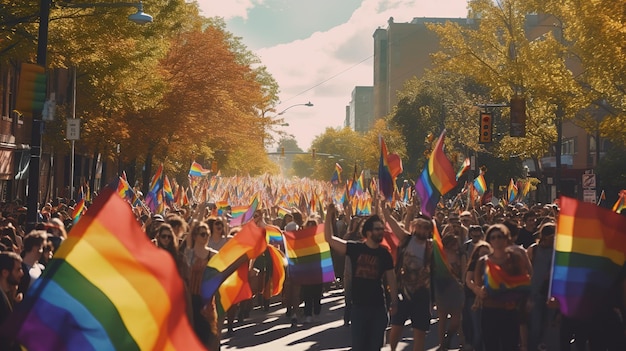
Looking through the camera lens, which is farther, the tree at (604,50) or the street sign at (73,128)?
the street sign at (73,128)

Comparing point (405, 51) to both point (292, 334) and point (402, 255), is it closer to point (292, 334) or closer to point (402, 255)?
point (292, 334)

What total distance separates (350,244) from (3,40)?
41.0 ft

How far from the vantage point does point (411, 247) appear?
10570 mm

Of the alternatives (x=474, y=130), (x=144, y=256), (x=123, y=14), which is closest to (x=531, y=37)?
(x=474, y=130)

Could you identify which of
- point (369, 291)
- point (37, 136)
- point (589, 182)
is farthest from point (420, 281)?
point (589, 182)

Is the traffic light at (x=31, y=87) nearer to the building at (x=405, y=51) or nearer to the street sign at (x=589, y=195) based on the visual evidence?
the street sign at (x=589, y=195)

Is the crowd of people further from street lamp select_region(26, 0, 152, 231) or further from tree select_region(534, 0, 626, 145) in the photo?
tree select_region(534, 0, 626, 145)

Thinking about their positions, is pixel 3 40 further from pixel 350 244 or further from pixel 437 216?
Answer: pixel 350 244

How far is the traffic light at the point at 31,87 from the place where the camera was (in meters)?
16.0

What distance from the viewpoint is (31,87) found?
1612 cm

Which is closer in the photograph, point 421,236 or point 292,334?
point 421,236

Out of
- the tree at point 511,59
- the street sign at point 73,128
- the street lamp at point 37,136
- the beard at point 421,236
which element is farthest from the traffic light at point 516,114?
the beard at point 421,236

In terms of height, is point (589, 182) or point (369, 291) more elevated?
point (589, 182)

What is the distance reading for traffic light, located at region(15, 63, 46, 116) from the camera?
16000 millimetres
